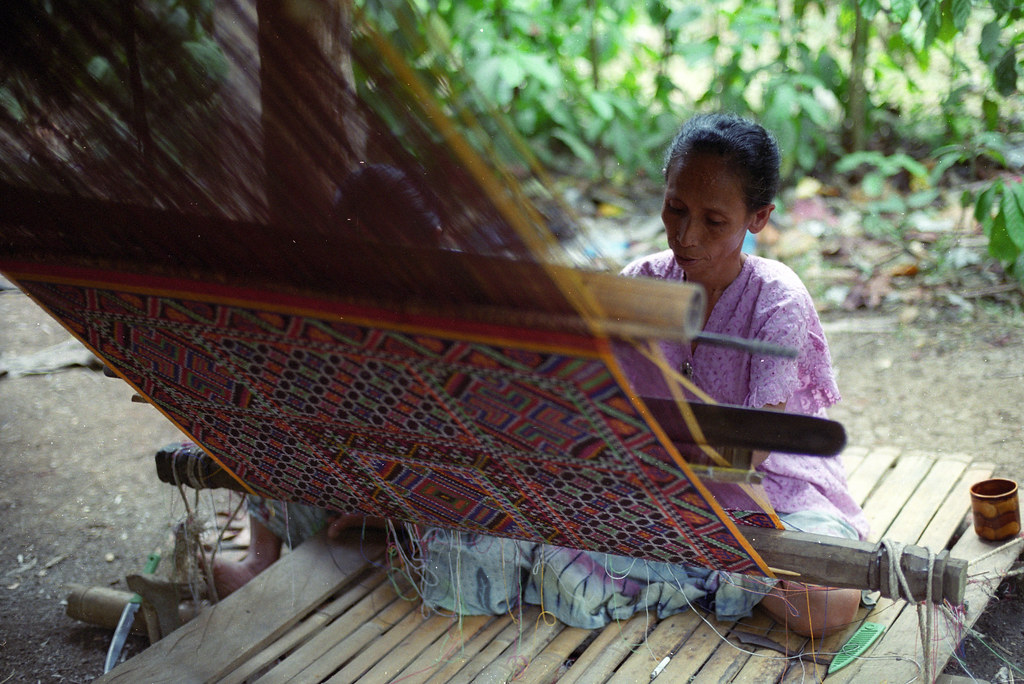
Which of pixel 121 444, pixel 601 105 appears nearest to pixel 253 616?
pixel 121 444

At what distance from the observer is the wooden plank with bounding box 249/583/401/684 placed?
77.2 inches

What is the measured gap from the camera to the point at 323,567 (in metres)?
2.28

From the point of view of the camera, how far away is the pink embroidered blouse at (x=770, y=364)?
1.85 metres

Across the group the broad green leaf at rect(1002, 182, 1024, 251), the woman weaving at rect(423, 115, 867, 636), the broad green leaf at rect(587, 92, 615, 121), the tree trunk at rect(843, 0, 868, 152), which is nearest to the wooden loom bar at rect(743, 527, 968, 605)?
the woman weaving at rect(423, 115, 867, 636)

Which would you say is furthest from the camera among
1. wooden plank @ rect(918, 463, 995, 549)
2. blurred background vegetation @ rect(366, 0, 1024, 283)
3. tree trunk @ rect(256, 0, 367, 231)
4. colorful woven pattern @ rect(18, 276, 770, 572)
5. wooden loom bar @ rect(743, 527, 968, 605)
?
blurred background vegetation @ rect(366, 0, 1024, 283)

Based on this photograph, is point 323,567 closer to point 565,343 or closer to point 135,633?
point 135,633

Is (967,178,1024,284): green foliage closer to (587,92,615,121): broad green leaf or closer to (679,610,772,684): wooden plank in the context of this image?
(679,610,772,684): wooden plank

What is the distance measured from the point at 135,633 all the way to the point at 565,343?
1.64 m

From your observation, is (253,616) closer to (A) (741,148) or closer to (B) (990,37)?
(A) (741,148)

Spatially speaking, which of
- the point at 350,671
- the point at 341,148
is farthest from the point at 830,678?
the point at 341,148

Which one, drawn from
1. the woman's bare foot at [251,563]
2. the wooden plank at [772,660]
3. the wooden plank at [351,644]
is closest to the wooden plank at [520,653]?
the wooden plank at [351,644]

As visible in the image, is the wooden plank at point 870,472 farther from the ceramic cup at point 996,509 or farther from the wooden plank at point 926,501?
the ceramic cup at point 996,509

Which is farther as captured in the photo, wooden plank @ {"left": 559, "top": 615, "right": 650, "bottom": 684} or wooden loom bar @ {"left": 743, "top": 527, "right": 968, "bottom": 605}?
wooden plank @ {"left": 559, "top": 615, "right": 650, "bottom": 684}

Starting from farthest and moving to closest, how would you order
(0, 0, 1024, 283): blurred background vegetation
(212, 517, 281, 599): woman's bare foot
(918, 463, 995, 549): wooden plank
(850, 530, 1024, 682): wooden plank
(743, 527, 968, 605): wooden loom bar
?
(0, 0, 1024, 283): blurred background vegetation → (212, 517, 281, 599): woman's bare foot → (918, 463, 995, 549): wooden plank → (850, 530, 1024, 682): wooden plank → (743, 527, 968, 605): wooden loom bar
